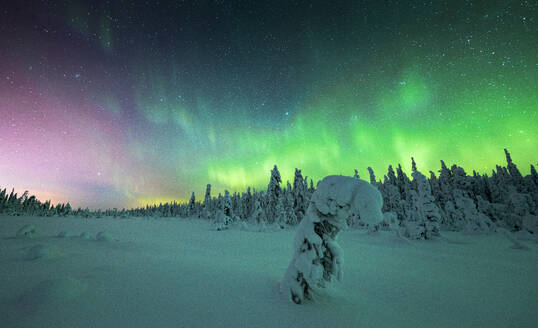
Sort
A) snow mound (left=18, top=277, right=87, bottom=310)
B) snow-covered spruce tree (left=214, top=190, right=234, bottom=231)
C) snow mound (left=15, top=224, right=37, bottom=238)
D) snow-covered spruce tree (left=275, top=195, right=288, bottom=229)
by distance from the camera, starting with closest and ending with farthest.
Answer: snow mound (left=18, top=277, right=87, bottom=310) < snow mound (left=15, top=224, right=37, bottom=238) < snow-covered spruce tree (left=214, top=190, right=234, bottom=231) < snow-covered spruce tree (left=275, top=195, right=288, bottom=229)

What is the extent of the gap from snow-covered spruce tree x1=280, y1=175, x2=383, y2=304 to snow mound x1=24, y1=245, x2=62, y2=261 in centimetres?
722

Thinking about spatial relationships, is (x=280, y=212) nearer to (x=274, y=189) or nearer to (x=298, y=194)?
(x=274, y=189)

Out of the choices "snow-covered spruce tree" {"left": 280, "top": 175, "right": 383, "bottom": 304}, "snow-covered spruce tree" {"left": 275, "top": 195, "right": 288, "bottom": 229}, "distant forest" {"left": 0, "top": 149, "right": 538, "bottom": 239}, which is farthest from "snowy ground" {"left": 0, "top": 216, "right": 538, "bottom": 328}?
"snow-covered spruce tree" {"left": 275, "top": 195, "right": 288, "bottom": 229}

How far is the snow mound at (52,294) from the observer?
333 cm

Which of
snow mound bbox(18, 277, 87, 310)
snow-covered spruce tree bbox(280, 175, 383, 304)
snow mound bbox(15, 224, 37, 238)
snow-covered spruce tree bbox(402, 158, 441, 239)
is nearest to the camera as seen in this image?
snow mound bbox(18, 277, 87, 310)

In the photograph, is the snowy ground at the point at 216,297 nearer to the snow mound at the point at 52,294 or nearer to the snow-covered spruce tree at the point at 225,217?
the snow mound at the point at 52,294

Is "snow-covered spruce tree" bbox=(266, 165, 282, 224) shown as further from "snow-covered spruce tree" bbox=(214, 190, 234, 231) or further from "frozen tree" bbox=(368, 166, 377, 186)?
"frozen tree" bbox=(368, 166, 377, 186)

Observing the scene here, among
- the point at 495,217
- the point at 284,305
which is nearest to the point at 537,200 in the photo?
the point at 495,217

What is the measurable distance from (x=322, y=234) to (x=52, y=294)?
5293mm

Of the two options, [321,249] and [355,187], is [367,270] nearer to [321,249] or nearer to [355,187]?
[321,249]

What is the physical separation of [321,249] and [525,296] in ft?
23.3

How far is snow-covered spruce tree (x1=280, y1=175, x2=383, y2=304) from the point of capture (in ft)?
13.3

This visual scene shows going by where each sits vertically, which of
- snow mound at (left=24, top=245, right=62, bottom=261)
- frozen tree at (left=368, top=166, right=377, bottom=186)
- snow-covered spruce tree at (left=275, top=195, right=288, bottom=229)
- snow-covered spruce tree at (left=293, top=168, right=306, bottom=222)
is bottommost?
snow mound at (left=24, top=245, right=62, bottom=261)

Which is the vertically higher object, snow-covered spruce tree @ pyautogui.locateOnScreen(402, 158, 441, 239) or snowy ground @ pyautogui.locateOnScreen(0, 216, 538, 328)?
snow-covered spruce tree @ pyautogui.locateOnScreen(402, 158, 441, 239)
